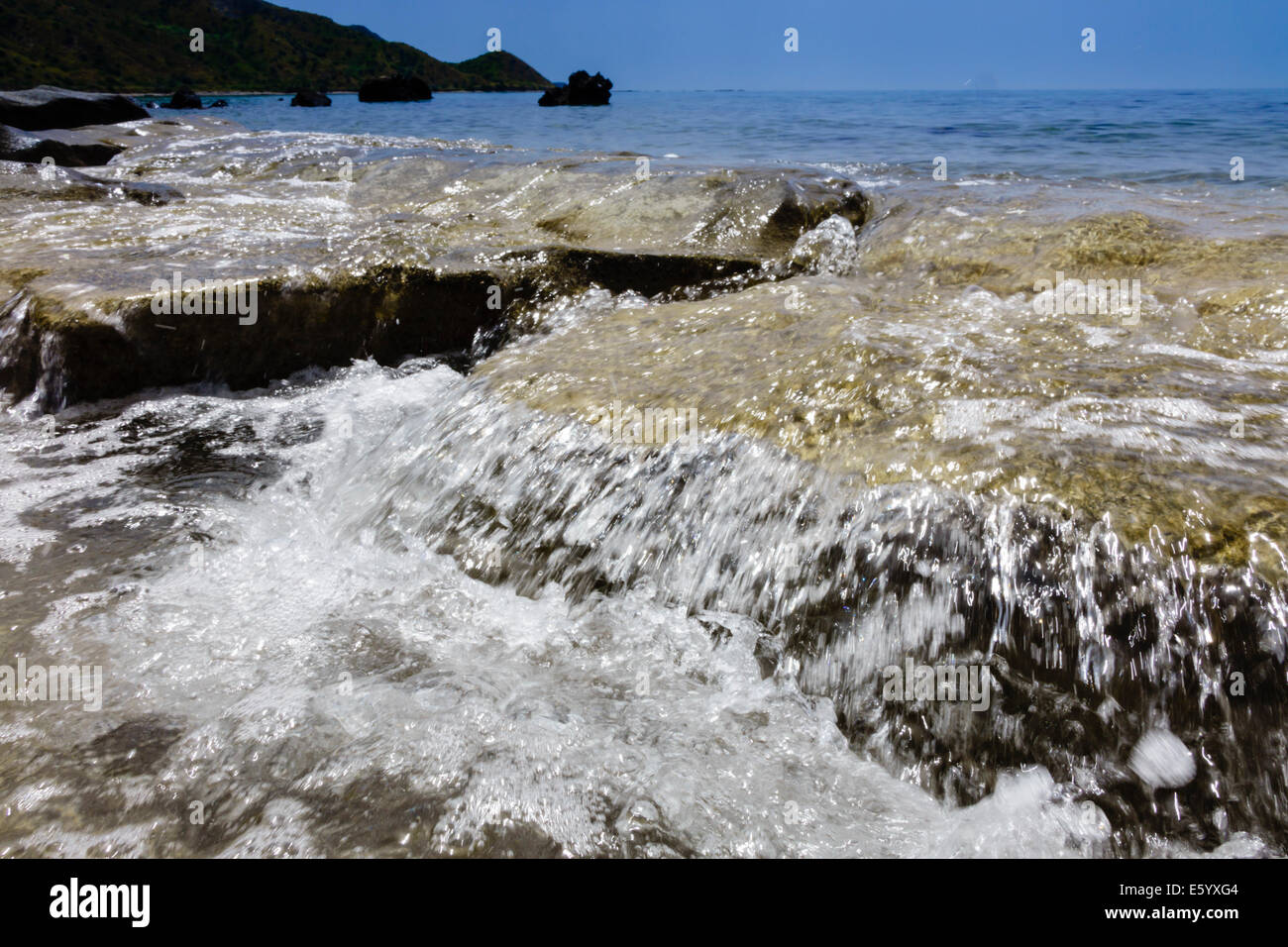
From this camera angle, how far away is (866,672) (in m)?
2.32

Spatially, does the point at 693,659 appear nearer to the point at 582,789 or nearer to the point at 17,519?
the point at 582,789

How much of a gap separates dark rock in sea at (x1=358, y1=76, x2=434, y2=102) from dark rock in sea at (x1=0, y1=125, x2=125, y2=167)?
51.9 meters

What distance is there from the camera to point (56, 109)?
17516mm

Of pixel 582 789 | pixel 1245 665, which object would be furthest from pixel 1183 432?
pixel 582 789

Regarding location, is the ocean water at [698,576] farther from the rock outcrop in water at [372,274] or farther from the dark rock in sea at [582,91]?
the dark rock in sea at [582,91]

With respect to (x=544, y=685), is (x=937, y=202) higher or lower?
higher

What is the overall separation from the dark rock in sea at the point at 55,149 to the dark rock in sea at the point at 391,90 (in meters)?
51.9

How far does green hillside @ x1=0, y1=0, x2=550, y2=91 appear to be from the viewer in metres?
73.1

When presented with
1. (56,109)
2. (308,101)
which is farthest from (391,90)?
(56,109)

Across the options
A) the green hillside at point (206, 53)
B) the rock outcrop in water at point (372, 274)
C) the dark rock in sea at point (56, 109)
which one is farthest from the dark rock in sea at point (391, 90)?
the rock outcrop in water at point (372, 274)

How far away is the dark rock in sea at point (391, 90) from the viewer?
192 ft

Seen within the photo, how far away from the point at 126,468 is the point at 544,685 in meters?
2.91

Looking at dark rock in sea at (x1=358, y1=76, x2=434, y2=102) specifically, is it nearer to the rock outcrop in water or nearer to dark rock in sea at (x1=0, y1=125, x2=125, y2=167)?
dark rock in sea at (x1=0, y1=125, x2=125, y2=167)
